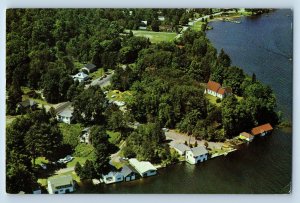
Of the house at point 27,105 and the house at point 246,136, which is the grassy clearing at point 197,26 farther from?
the house at point 27,105

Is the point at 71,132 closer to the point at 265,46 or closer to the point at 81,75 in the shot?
the point at 81,75

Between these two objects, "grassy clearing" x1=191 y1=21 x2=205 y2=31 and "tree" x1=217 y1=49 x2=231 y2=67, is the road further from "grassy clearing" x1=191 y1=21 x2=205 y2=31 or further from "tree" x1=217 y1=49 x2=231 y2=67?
"tree" x1=217 y1=49 x2=231 y2=67

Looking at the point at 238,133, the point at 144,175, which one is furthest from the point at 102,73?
the point at 238,133

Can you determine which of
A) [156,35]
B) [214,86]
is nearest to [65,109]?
[156,35]

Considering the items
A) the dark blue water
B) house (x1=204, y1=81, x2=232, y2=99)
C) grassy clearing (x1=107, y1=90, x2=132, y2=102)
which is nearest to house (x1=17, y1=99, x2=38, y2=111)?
grassy clearing (x1=107, y1=90, x2=132, y2=102)

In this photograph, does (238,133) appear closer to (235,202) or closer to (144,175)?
(235,202)

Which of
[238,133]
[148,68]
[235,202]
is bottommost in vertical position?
[235,202]
